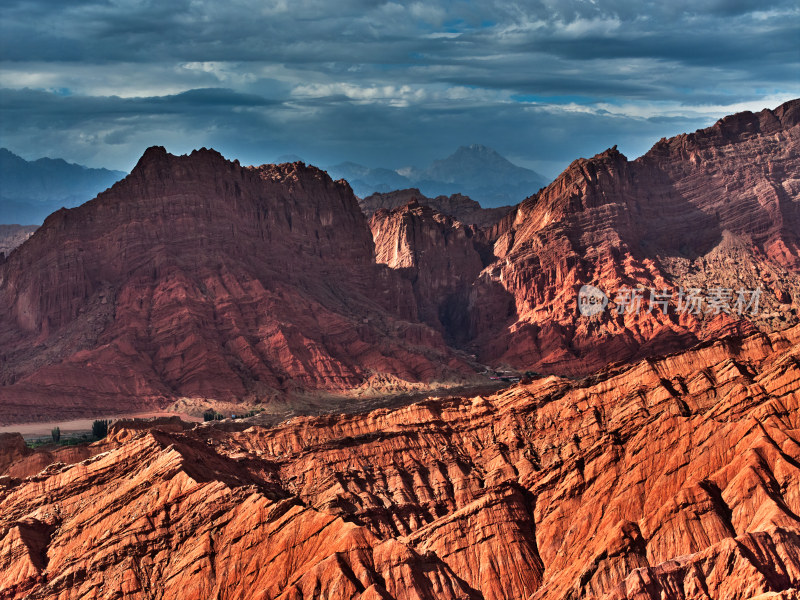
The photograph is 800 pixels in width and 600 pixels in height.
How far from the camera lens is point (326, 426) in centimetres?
13100

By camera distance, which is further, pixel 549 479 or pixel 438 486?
pixel 438 486

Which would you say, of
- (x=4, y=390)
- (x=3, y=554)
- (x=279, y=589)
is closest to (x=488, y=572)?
(x=279, y=589)

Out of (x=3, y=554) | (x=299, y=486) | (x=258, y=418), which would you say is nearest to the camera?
(x=3, y=554)

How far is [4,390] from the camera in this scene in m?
193

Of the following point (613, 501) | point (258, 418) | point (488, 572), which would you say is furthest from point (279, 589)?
point (258, 418)

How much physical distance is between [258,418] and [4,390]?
1654 inches

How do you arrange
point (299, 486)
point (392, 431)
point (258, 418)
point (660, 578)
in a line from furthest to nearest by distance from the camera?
1. point (258, 418)
2. point (392, 431)
3. point (299, 486)
4. point (660, 578)

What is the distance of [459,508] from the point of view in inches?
3994

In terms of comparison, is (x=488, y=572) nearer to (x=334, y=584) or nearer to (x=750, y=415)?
(x=334, y=584)

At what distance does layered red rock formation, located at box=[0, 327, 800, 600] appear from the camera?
79312 mm

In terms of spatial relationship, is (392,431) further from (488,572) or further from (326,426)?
(488,572)

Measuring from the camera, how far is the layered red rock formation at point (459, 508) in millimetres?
79312

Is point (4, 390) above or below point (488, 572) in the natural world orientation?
above

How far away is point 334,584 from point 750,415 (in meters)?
43.3
